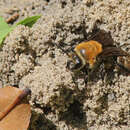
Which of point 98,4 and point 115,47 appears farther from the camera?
point 98,4

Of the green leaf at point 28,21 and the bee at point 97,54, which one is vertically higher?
the green leaf at point 28,21

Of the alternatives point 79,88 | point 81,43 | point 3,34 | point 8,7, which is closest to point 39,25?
point 3,34

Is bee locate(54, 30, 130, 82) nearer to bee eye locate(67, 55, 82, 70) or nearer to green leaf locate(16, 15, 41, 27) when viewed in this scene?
bee eye locate(67, 55, 82, 70)

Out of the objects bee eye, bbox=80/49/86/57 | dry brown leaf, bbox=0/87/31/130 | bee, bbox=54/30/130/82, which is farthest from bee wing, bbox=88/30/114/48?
dry brown leaf, bbox=0/87/31/130

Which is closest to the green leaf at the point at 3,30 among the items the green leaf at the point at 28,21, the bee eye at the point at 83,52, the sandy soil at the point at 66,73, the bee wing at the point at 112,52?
the sandy soil at the point at 66,73

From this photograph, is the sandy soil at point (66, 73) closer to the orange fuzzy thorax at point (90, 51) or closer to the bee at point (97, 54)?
the bee at point (97, 54)

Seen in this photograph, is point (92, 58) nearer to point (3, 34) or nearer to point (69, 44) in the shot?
point (69, 44)

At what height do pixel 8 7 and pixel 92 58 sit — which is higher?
pixel 8 7

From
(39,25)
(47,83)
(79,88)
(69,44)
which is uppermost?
(39,25)
